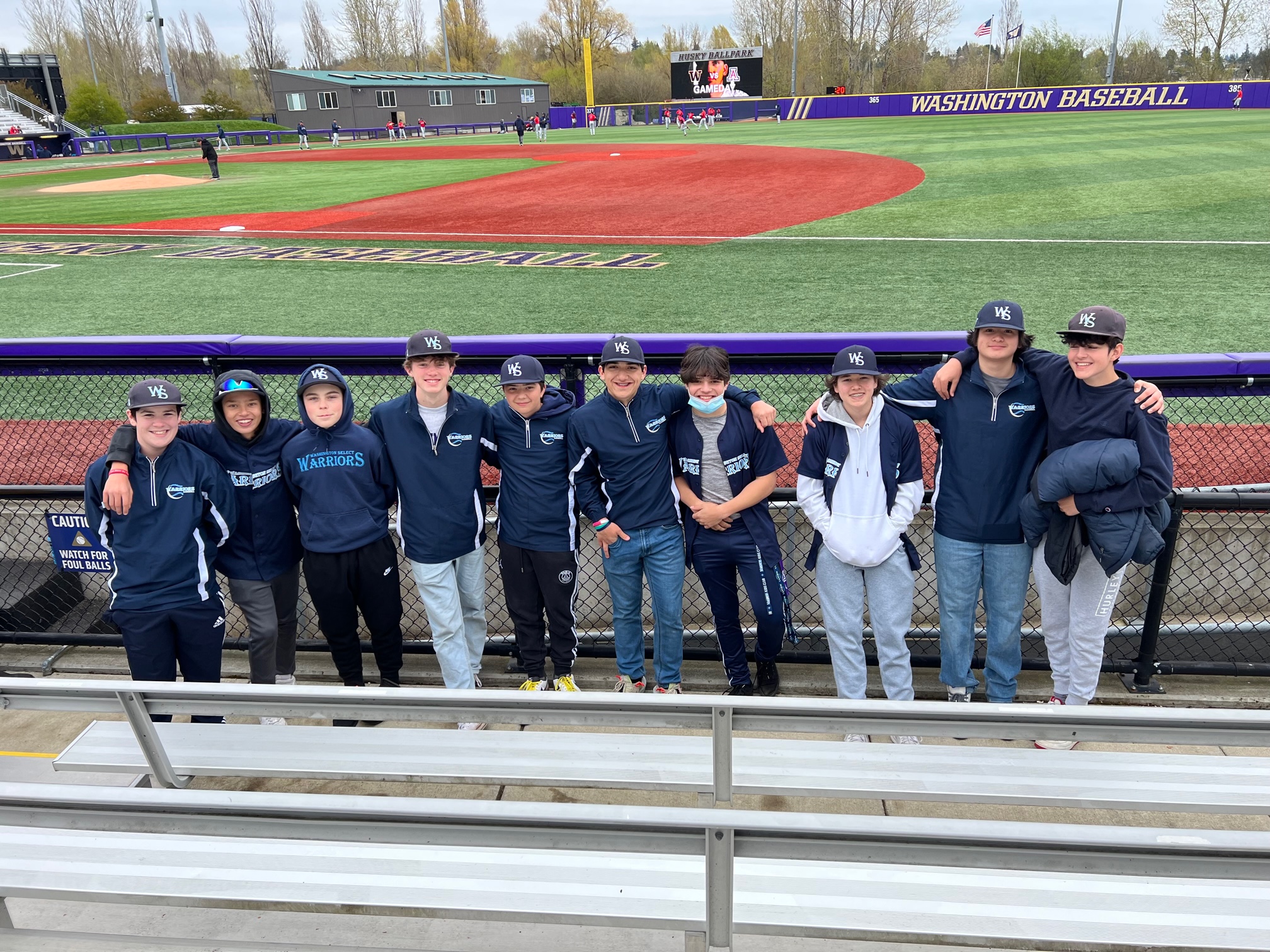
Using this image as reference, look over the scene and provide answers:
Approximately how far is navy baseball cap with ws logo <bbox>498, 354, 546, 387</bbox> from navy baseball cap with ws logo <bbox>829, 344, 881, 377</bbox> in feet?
4.08

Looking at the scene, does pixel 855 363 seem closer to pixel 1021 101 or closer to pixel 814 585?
pixel 814 585

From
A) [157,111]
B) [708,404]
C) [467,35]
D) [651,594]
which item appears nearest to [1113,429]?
[708,404]

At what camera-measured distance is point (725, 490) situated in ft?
13.0

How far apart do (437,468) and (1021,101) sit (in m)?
54.6

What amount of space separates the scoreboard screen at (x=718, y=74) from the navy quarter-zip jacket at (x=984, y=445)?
66.7 m

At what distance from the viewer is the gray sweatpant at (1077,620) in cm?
360

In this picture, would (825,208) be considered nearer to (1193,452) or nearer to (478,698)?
(1193,452)

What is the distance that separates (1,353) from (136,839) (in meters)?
3.83

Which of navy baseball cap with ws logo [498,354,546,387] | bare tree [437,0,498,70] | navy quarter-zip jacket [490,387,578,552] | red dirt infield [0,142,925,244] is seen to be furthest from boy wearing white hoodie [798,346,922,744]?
bare tree [437,0,498,70]

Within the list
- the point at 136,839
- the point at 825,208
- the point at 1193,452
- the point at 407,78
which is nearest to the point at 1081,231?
the point at 825,208

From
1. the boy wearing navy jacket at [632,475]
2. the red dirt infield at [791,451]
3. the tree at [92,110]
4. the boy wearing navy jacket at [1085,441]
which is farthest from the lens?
the tree at [92,110]

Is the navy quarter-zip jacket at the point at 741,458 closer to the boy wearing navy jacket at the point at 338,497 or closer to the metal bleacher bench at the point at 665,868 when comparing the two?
the boy wearing navy jacket at the point at 338,497

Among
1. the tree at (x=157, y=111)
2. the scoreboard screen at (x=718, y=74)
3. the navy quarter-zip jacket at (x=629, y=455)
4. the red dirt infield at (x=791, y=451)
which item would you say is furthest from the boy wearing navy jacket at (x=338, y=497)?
the scoreboard screen at (x=718, y=74)

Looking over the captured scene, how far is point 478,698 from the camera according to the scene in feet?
8.11
